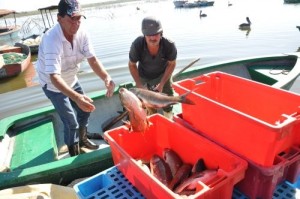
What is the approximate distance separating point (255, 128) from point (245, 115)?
0.40 ft

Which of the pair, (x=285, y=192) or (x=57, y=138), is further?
(x=57, y=138)

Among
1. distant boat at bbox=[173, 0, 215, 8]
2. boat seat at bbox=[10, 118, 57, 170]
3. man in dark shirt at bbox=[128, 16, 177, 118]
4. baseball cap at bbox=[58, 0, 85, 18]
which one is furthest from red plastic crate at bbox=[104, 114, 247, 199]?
distant boat at bbox=[173, 0, 215, 8]

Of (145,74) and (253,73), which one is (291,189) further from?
(253,73)

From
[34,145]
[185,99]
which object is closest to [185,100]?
[185,99]

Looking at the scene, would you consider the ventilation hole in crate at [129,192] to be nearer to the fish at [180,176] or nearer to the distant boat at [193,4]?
the fish at [180,176]

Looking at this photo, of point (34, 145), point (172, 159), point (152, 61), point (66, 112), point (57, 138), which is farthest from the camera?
point (57, 138)

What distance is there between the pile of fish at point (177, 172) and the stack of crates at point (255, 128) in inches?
11.7

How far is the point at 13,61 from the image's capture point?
1616cm

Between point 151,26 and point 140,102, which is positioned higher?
point 151,26

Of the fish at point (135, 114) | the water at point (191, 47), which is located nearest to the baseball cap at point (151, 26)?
the fish at point (135, 114)

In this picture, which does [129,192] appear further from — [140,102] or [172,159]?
[140,102]

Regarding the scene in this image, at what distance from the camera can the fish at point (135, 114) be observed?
2.54 metres

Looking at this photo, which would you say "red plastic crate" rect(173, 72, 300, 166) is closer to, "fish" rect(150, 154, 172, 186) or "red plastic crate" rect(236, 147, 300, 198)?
"red plastic crate" rect(236, 147, 300, 198)

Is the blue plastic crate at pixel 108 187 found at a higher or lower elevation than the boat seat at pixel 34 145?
higher
